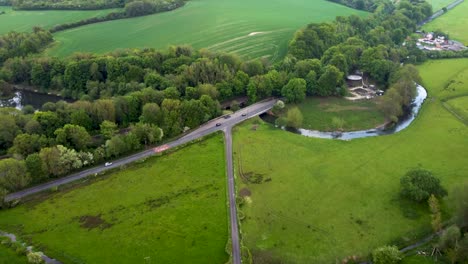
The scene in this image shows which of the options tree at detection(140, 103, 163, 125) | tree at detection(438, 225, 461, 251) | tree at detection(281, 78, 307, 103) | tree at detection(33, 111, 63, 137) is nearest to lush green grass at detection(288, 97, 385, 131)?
tree at detection(281, 78, 307, 103)

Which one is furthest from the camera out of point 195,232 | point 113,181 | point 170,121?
point 170,121

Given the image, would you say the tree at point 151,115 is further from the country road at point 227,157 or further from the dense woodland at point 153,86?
the country road at point 227,157

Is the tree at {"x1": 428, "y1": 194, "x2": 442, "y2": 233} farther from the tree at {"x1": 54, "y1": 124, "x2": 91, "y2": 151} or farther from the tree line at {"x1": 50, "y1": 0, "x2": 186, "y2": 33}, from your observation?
the tree line at {"x1": 50, "y1": 0, "x2": 186, "y2": 33}

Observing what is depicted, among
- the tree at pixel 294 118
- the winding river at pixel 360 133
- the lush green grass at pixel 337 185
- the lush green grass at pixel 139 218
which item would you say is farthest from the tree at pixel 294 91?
the lush green grass at pixel 139 218

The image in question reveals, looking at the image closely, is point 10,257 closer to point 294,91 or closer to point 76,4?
point 294,91

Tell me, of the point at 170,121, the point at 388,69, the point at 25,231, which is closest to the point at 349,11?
the point at 388,69

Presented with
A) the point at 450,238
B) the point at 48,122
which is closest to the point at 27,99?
the point at 48,122

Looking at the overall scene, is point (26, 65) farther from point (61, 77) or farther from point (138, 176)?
point (138, 176)
